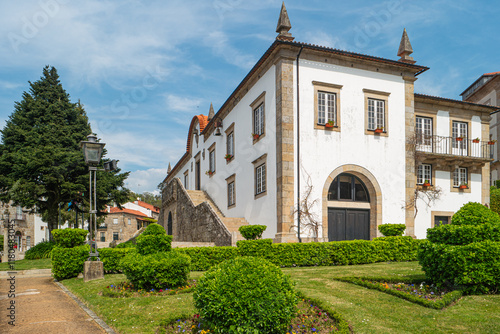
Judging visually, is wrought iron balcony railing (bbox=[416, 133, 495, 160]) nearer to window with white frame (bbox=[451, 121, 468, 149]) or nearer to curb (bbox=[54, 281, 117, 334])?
window with white frame (bbox=[451, 121, 468, 149])

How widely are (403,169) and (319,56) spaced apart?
696 centimetres

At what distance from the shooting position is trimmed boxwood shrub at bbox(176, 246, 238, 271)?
15.0 metres

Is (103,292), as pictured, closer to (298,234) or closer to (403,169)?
(298,234)

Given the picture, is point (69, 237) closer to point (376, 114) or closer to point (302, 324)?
point (302, 324)

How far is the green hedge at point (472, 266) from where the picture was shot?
344 inches

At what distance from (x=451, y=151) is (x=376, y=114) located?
20.4 feet

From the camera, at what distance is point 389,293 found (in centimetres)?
922

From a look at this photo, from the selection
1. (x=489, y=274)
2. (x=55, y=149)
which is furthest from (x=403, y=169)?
(x=55, y=149)

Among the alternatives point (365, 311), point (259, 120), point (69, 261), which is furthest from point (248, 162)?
point (365, 311)

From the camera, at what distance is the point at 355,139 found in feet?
65.4

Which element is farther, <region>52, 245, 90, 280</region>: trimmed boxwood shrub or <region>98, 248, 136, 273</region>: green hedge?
<region>98, 248, 136, 273</region>: green hedge

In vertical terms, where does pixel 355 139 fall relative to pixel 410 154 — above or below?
above

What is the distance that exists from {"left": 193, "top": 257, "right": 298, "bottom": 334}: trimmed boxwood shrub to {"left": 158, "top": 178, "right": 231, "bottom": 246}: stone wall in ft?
41.1

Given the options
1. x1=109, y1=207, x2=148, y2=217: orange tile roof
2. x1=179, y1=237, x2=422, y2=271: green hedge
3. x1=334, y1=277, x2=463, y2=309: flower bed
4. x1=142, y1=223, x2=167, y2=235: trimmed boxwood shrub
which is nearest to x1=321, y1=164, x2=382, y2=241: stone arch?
x1=179, y1=237, x2=422, y2=271: green hedge
